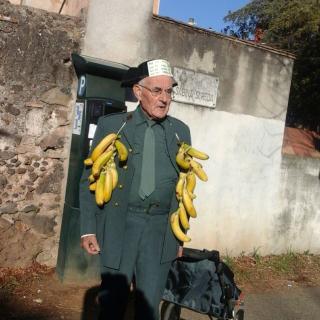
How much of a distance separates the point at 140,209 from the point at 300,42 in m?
9.74

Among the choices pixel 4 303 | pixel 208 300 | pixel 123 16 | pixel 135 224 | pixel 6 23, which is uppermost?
pixel 123 16

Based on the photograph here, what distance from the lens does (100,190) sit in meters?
3.14

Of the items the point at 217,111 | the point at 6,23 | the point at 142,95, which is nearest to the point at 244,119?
the point at 217,111

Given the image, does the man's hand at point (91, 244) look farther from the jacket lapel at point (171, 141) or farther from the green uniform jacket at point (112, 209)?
the jacket lapel at point (171, 141)

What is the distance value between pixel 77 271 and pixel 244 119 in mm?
3132

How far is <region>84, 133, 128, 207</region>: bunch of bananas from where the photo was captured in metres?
3.14

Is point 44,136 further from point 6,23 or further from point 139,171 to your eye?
point 139,171

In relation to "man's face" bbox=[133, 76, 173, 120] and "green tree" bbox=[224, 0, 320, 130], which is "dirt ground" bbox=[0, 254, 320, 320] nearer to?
"man's face" bbox=[133, 76, 173, 120]

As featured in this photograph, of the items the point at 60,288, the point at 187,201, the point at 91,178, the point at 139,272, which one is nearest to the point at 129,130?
the point at 91,178

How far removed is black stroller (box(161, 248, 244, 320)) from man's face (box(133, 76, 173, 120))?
3.90 feet

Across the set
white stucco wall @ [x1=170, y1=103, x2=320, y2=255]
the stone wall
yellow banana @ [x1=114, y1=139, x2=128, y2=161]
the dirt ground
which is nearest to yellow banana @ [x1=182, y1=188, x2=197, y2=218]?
yellow banana @ [x1=114, y1=139, x2=128, y2=161]

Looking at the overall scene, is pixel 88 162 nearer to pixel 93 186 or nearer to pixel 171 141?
pixel 93 186

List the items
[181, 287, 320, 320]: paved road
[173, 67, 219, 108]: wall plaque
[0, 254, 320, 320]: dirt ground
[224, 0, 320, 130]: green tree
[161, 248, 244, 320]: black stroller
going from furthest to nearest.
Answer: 1. [224, 0, 320, 130]: green tree
2. [173, 67, 219, 108]: wall plaque
3. [181, 287, 320, 320]: paved road
4. [0, 254, 320, 320]: dirt ground
5. [161, 248, 244, 320]: black stroller

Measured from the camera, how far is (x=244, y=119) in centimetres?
696
